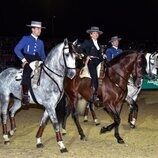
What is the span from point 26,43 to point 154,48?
61.9 feet

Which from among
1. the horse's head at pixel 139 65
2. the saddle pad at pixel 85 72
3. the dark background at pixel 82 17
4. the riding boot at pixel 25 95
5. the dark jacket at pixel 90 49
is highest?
the dark jacket at pixel 90 49

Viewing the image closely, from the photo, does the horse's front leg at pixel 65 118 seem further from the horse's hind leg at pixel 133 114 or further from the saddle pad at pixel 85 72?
the horse's hind leg at pixel 133 114

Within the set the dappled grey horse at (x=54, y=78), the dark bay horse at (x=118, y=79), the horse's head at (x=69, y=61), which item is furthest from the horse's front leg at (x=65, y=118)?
the horse's head at (x=69, y=61)

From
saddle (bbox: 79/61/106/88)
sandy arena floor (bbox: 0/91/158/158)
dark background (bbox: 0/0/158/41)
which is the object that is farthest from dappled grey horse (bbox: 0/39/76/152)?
dark background (bbox: 0/0/158/41)

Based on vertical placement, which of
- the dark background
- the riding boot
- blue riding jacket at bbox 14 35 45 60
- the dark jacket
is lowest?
the dark background

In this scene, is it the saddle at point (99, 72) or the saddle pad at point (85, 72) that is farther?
the saddle pad at point (85, 72)

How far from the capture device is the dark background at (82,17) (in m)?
41.8

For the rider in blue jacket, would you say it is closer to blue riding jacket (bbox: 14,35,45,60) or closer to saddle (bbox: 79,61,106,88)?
blue riding jacket (bbox: 14,35,45,60)

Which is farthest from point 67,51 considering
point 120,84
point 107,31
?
point 107,31

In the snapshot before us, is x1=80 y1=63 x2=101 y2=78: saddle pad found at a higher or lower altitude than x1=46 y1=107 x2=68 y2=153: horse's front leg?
higher

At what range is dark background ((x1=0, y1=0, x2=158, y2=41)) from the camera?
41750 mm

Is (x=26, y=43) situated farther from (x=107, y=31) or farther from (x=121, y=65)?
(x=107, y=31)

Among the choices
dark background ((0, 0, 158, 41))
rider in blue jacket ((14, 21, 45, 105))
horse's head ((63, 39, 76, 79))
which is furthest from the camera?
dark background ((0, 0, 158, 41))

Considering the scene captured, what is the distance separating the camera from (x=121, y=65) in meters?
8.93
